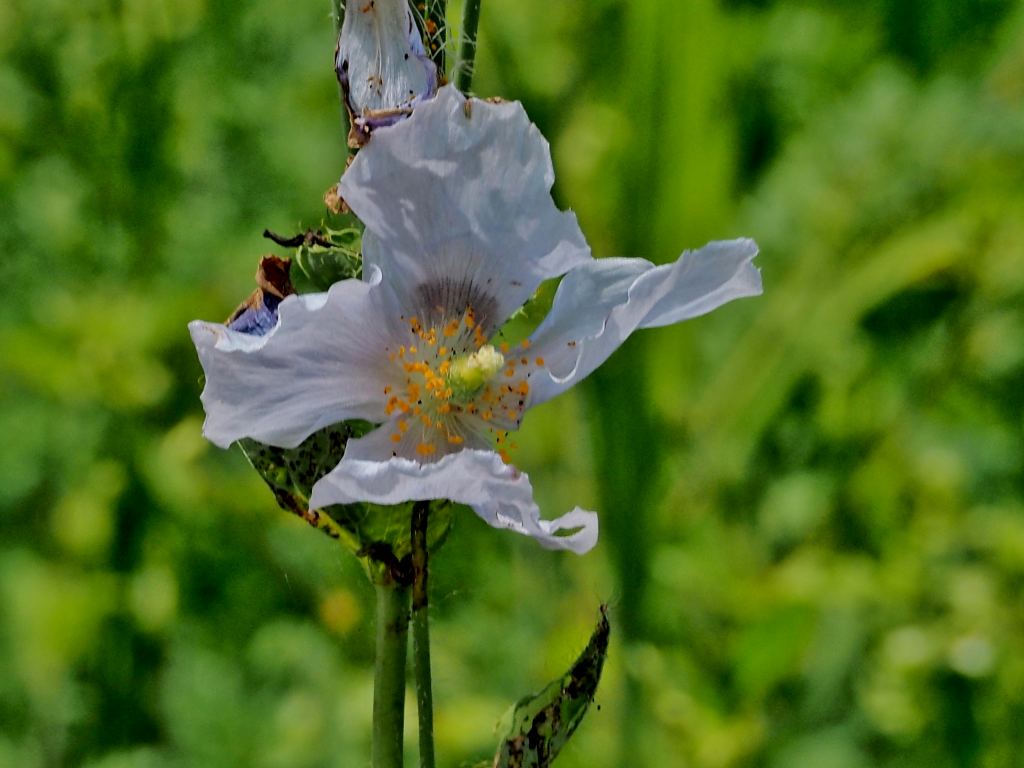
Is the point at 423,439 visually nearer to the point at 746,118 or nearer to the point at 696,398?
the point at 696,398

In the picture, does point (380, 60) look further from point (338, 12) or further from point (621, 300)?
point (621, 300)

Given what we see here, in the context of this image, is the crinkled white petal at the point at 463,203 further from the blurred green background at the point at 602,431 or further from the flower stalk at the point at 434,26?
the blurred green background at the point at 602,431

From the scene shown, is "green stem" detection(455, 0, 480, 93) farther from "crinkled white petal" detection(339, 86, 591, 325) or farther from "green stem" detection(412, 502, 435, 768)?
"green stem" detection(412, 502, 435, 768)

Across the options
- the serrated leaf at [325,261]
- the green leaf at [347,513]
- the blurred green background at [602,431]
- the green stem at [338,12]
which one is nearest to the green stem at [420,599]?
the green leaf at [347,513]

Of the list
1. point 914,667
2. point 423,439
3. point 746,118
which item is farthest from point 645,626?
point 423,439

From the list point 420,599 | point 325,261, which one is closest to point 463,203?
point 325,261
